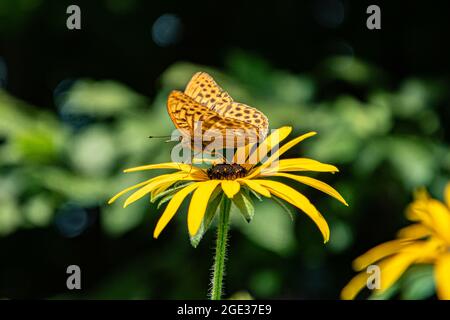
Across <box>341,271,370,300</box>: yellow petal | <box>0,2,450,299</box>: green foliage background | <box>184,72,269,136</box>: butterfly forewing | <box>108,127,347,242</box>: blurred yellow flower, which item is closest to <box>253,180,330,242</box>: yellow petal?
<box>108,127,347,242</box>: blurred yellow flower

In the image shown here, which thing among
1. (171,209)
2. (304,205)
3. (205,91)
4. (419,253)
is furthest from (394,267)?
(205,91)

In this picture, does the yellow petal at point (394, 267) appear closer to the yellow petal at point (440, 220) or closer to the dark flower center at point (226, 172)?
the yellow petal at point (440, 220)

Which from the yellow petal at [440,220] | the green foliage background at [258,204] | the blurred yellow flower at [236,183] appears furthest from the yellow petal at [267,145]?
the green foliage background at [258,204]

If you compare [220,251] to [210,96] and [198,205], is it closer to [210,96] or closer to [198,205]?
[198,205]

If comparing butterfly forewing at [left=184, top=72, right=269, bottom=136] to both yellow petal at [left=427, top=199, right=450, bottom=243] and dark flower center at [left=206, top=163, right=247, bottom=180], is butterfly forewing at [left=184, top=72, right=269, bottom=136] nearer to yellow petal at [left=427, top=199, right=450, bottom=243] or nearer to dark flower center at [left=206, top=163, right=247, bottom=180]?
dark flower center at [left=206, top=163, right=247, bottom=180]

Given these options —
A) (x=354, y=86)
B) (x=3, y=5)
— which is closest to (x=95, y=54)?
(x=3, y=5)
